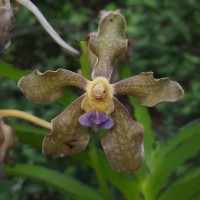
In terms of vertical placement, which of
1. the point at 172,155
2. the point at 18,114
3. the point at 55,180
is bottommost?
the point at 55,180

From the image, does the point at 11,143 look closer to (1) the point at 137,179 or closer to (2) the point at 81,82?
(2) the point at 81,82

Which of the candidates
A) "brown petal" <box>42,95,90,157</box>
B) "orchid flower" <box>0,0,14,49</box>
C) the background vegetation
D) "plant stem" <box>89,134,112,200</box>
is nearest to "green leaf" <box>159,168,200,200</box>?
the background vegetation

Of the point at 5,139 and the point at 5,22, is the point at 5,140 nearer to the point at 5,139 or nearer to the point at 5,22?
the point at 5,139

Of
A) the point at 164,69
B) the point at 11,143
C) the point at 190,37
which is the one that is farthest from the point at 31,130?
the point at 190,37

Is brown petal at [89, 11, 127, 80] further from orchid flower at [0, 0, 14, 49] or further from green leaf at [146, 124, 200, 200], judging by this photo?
green leaf at [146, 124, 200, 200]

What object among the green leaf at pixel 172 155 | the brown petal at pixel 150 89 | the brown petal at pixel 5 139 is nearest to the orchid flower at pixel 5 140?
the brown petal at pixel 5 139

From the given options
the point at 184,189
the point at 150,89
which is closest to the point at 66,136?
the point at 150,89
